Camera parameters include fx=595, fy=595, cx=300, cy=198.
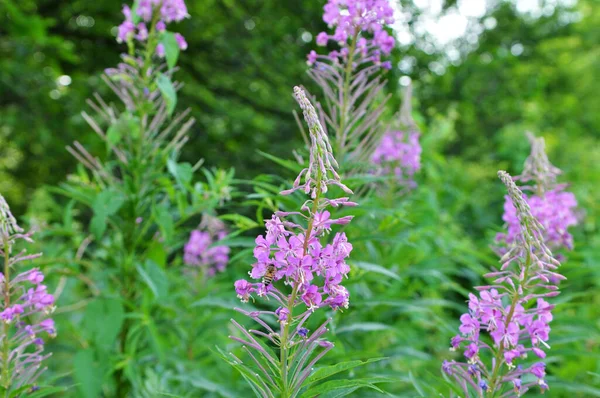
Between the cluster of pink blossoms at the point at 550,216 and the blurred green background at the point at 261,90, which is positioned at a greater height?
the blurred green background at the point at 261,90

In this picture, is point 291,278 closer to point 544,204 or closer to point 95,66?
point 544,204

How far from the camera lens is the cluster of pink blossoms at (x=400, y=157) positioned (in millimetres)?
3973

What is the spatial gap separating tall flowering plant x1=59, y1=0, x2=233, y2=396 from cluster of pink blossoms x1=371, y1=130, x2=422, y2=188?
1.24 metres

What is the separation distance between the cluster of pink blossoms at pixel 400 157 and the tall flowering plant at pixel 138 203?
124 cm

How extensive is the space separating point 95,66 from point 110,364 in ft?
21.1

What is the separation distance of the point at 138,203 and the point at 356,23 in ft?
5.00

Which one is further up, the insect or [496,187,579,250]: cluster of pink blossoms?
[496,187,579,250]: cluster of pink blossoms

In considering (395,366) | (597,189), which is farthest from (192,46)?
(597,189)

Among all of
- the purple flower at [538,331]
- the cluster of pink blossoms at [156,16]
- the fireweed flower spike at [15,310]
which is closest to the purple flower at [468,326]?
the purple flower at [538,331]

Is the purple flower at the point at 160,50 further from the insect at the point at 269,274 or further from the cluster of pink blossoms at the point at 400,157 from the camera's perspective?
the insect at the point at 269,274

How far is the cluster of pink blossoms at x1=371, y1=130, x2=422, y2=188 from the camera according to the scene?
3.97 metres

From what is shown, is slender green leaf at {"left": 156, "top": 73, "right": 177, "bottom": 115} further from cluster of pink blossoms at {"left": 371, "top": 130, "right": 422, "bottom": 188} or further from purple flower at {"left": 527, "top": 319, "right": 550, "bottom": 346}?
purple flower at {"left": 527, "top": 319, "right": 550, "bottom": 346}

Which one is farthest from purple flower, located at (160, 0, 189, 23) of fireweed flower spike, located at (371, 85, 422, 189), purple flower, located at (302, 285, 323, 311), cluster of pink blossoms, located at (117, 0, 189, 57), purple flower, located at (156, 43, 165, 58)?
purple flower, located at (302, 285, 323, 311)

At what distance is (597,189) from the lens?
7.49 metres
